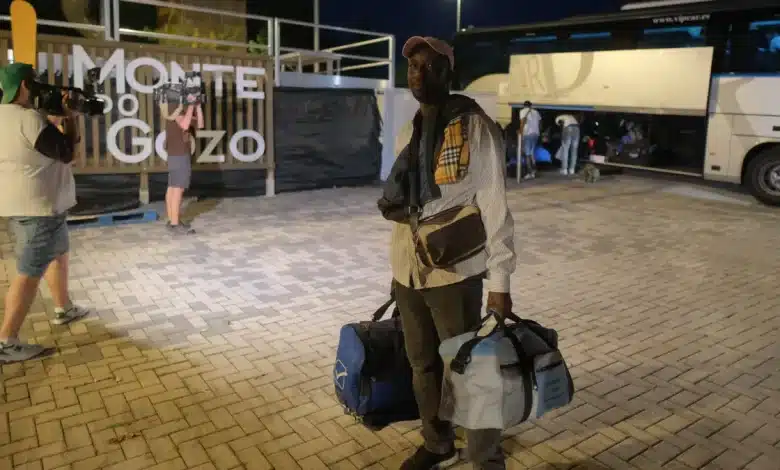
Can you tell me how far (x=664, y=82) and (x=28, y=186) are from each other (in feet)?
38.8

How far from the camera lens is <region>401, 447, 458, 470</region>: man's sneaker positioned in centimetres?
303

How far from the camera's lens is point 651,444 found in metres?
3.47

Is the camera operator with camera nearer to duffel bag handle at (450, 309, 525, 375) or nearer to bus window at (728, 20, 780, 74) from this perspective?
duffel bag handle at (450, 309, 525, 375)

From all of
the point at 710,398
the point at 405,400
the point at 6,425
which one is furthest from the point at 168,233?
the point at 710,398

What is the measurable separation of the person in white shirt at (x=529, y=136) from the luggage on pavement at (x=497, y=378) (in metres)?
11.5

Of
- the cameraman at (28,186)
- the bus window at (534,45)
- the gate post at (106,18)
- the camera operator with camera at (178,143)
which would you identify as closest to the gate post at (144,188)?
the camera operator with camera at (178,143)

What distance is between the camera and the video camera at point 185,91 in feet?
26.4

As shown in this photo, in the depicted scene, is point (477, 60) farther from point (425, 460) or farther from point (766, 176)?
point (425, 460)

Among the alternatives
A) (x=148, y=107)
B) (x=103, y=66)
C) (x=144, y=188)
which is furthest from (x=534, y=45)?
(x=103, y=66)

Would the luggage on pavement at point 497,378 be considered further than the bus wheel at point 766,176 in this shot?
No

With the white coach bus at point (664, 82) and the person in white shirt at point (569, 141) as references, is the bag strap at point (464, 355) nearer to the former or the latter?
the white coach bus at point (664, 82)

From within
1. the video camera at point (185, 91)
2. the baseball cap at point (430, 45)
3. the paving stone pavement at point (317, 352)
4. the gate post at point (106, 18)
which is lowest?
the paving stone pavement at point (317, 352)

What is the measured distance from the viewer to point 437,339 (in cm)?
291

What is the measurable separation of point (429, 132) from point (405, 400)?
1.36 meters
